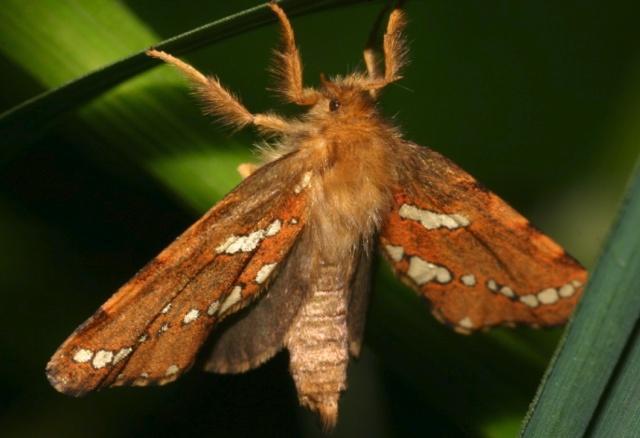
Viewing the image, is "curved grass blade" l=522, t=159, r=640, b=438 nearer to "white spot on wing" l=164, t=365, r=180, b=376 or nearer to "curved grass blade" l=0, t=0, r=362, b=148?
"curved grass blade" l=0, t=0, r=362, b=148

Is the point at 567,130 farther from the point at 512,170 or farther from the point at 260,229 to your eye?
the point at 260,229

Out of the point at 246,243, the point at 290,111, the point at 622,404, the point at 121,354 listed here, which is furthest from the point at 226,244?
the point at 622,404

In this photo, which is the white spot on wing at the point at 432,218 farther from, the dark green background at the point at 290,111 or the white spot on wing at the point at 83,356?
the white spot on wing at the point at 83,356

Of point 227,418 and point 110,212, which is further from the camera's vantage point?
point 227,418

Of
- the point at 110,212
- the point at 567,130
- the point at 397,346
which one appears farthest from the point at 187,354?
the point at 567,130

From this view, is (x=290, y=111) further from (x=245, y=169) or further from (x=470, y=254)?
(x=470, y=254)

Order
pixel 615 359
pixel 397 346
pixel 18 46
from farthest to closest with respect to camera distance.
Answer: pixel 397 346 < pixel 18 46 < pixel 615 359

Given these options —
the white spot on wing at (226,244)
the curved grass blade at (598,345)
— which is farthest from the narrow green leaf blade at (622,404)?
the white spot on wing at (226,244)
